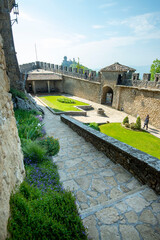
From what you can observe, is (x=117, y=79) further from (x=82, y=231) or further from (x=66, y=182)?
(x=82, y=231)

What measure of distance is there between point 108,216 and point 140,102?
16401 mm

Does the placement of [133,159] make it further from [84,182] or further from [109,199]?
[84,182]

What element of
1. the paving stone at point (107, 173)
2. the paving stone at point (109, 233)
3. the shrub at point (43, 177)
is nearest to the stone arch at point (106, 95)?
the paving stone at point (107, 173)

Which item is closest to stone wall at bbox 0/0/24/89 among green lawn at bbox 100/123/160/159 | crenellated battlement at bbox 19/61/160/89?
crenellated battlement at bbox 19/61/160/89

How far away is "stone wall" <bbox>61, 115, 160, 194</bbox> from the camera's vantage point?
10.9 ft

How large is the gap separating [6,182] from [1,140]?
66 centimetres

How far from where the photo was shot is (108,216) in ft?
8.70

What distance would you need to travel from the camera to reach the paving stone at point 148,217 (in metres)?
2.55

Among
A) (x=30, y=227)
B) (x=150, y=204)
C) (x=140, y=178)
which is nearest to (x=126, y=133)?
(x=140, y=178)

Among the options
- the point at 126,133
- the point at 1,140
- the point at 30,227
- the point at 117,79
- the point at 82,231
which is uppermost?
the point at 117,79

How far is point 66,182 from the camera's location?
385cm

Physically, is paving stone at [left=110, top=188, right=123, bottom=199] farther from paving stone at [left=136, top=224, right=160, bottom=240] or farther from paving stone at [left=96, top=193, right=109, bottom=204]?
paving stone at [left=136, top=224, right=160, bottom=240]

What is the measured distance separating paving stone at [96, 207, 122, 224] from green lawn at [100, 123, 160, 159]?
327 inches

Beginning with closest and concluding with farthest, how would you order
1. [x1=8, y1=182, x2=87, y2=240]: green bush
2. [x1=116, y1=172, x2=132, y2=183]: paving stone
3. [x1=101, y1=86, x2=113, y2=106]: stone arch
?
[x1=8, y1=182, x2=87, y2=240]: green bush, [x1=116, y1=172, x2=132, y2=183]: paving stone, [x1=101, y1=86, x2=113, y2=106]: stone arch
